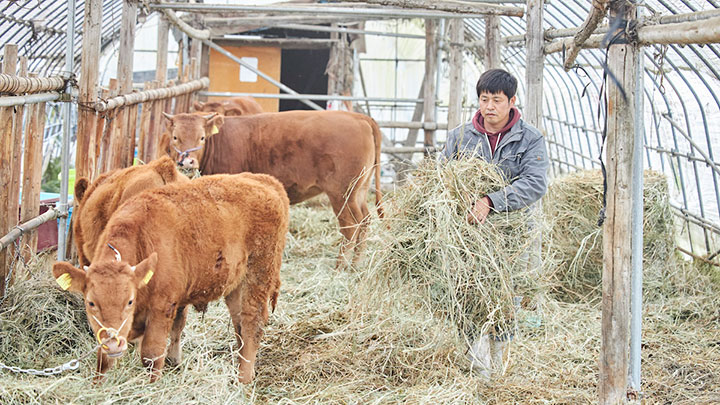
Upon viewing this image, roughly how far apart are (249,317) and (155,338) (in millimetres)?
779

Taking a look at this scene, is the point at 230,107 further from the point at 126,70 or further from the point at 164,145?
the point at 126,70

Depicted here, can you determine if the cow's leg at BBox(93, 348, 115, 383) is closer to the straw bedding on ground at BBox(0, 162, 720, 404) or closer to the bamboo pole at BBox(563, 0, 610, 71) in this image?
the straw bedding on ground at BBox(0, 162, 720, 404)

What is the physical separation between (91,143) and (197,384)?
2378 mm

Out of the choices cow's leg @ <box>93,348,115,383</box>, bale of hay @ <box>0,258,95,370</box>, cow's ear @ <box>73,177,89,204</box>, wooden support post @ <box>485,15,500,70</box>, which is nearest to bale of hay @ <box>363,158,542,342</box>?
cow's leg @ <box>93,348,115,383</box>

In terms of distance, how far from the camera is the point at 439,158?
459 centimetres

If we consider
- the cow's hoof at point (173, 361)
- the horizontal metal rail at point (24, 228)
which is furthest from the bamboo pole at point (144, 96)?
the cow's hoof at point (173, 361)

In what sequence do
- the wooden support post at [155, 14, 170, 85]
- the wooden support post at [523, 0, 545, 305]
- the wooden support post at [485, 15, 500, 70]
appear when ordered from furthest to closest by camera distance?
the wooden support post at [155, 14, 170, 85] < the wooden support post at [485, 15, 500, 70] < the wooden support post at [523, 0, 545, 305]

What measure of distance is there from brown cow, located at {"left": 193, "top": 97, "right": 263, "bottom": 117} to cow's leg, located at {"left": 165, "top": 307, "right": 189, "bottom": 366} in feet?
18.9

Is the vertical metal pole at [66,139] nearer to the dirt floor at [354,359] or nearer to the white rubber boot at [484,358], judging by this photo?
the dirt floor at [354,359]

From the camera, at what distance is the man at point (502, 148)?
4.39 meters

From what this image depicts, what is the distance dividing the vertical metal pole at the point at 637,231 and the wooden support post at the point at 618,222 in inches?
1.8

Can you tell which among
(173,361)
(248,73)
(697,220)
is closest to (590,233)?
(697,220)

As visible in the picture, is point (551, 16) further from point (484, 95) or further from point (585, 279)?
point (484, 95)

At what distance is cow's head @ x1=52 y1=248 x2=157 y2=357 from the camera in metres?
3.77
